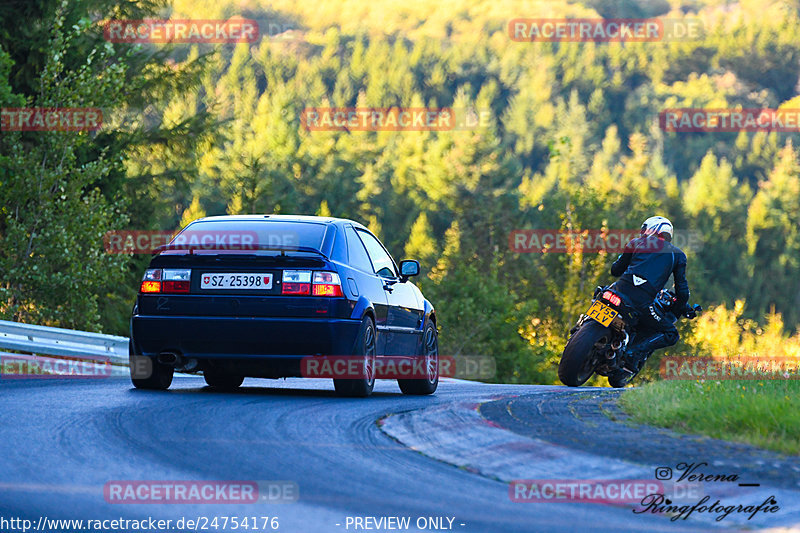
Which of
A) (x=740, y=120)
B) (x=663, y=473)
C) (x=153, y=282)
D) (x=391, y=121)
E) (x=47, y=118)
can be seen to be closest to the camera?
(x=663, y=473)

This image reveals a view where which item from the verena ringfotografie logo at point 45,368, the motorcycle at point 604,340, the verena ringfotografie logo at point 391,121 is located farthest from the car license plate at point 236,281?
the verena ringfotografie logo at point 391,121

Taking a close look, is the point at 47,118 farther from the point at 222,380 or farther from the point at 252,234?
the point at 252,234

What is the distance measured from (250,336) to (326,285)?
30.1 inches

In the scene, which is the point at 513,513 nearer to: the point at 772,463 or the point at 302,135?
the point at 772,463

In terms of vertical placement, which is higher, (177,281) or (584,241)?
(177,281)

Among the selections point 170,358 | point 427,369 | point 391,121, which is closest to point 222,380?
point 170,358

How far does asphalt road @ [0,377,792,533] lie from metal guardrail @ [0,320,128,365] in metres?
4.75

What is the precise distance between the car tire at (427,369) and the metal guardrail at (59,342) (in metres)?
3.94

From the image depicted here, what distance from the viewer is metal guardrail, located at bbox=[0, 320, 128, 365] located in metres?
13.9

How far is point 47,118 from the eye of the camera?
21.4 m

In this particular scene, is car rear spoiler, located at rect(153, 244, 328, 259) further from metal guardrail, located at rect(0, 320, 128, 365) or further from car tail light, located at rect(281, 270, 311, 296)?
metal guardrail, located at rect(0, 320, 128, 365)

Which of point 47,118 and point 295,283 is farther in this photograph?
point 47,118

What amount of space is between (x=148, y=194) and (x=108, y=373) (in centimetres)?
1854

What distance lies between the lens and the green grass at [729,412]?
23.9 ft
